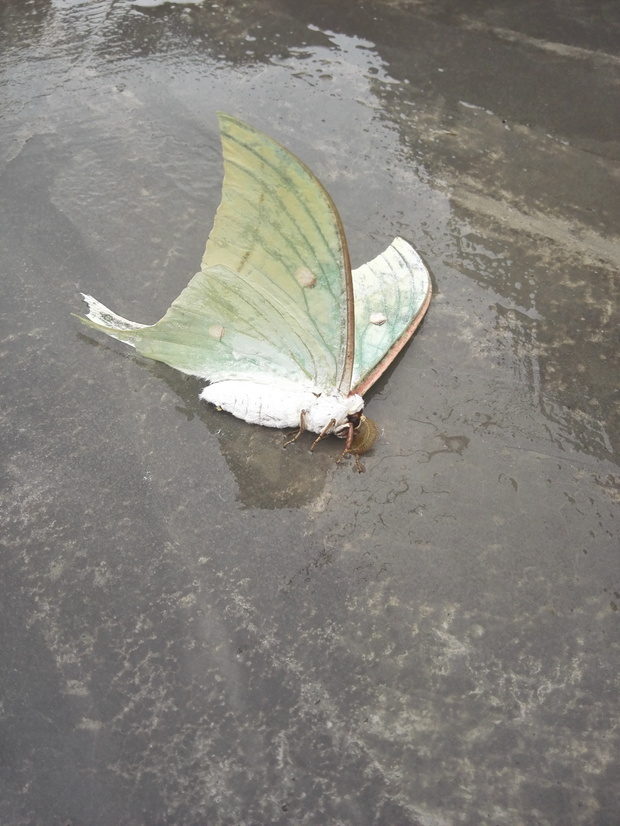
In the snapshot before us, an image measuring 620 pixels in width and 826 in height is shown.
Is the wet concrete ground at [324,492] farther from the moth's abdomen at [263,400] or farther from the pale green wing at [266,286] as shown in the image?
the pale green wing at [266,286]

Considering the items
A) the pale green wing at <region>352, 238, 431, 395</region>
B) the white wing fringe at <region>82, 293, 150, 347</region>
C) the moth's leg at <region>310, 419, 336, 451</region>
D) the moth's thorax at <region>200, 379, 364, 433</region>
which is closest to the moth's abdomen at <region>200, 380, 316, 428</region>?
the moth's thorax at <region>200, 379, 364, 433</region>

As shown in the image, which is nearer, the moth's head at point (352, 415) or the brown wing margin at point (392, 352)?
the moth's head at point (352, 415)

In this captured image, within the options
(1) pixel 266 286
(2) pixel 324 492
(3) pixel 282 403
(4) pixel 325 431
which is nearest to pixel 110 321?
(1) pixel 266 286

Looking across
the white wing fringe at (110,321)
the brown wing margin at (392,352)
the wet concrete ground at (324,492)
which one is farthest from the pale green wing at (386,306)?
the white wing fringe at (110,321)

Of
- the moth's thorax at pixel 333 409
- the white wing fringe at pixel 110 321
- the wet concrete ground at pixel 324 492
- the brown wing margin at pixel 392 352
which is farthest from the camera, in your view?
the white wing fringe at pixel 110 321

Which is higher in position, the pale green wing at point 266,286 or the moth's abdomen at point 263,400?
the pale green wing at point 266,286

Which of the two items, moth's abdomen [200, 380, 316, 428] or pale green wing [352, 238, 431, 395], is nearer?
moth's abdomen [200, 380, 316, 428]

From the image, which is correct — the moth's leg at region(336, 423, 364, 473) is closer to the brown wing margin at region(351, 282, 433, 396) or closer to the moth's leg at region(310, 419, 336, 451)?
the moth's leg at region(310, 419, 336, 451)

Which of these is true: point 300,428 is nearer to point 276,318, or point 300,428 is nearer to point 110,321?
point 276,318
